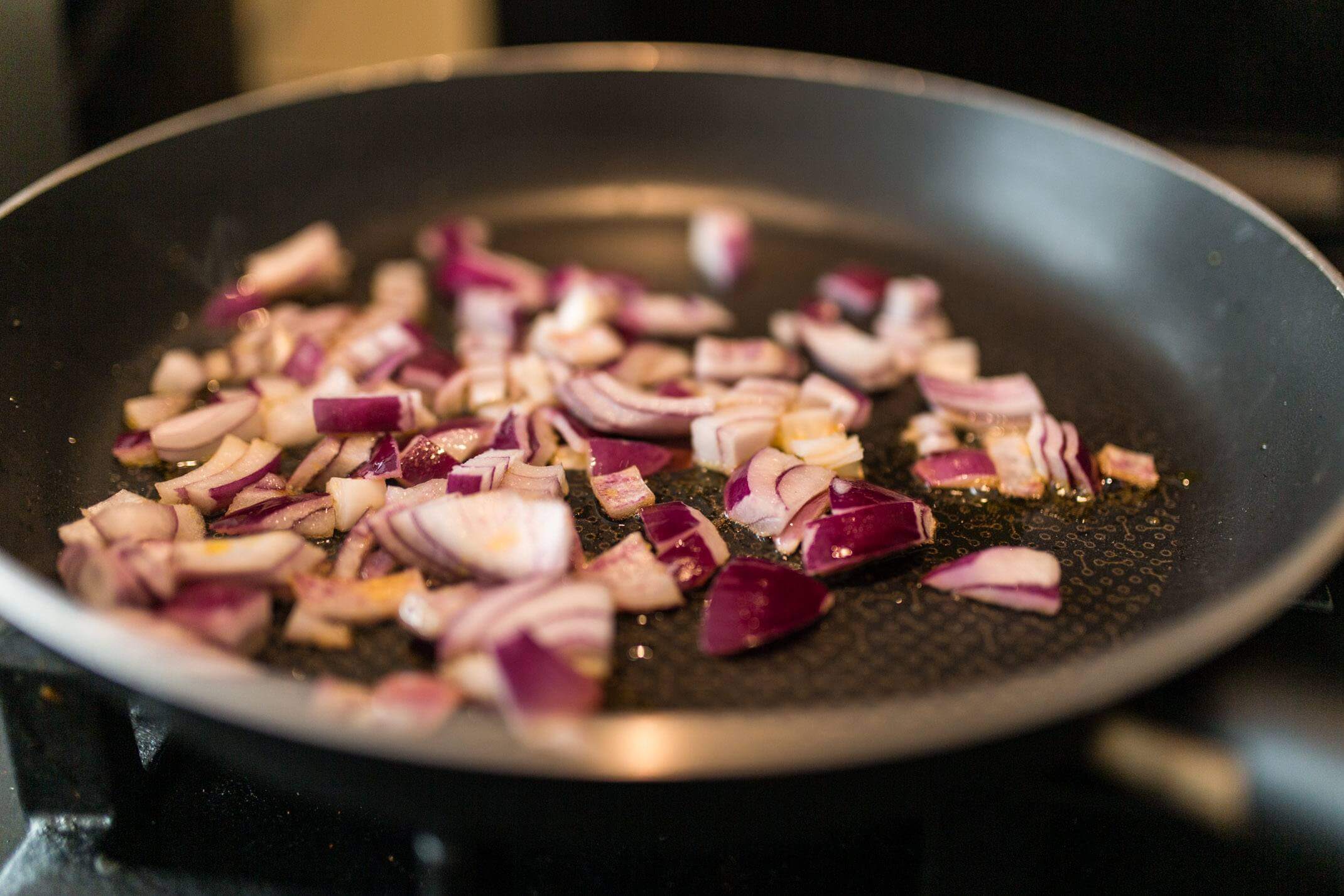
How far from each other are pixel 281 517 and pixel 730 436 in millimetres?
384

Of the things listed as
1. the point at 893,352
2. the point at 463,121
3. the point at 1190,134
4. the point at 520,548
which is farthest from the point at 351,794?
the point at 1190,134

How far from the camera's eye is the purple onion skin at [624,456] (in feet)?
2.99

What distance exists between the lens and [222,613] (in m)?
0.68

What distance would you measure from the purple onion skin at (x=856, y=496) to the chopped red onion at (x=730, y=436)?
9cm

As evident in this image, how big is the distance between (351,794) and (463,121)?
1.04m

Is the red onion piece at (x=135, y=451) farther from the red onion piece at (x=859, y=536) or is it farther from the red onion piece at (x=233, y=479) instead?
the red onion piece at (x=859, y=536)

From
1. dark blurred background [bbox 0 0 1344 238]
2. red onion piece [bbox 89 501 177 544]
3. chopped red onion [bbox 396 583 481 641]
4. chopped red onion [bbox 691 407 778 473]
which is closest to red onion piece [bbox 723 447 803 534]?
chopped red onion [bbox 691 407 778 473]

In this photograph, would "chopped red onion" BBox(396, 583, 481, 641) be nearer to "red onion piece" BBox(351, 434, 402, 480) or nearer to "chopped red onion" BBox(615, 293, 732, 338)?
"red onion piece" BBox(351, 434, 402, 480)

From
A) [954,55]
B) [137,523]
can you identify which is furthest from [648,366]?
[954,55]

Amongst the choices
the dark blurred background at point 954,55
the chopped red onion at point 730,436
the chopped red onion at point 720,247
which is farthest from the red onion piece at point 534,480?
the dark blurred background at point 954,55

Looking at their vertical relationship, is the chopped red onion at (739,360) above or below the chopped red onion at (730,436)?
above

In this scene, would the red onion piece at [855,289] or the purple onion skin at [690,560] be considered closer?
the purple onion skin at [690,560]

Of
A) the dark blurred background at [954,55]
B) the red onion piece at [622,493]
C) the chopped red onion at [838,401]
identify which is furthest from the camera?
the dark blurred background at [954,55]

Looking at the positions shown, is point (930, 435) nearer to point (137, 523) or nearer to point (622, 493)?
point (622, 493)
